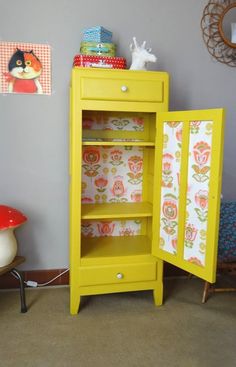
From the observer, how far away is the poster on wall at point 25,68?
217 cm

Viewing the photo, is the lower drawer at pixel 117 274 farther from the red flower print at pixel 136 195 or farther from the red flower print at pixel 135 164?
the red flower print at pixel 135 164

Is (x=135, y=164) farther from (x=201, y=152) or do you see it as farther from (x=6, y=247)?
(x=6, y=247)

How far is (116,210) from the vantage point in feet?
7.24

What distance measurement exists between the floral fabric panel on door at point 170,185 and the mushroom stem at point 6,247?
89 centimetres

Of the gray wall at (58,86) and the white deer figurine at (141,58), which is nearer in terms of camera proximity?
the white deer figurine at (141,58)

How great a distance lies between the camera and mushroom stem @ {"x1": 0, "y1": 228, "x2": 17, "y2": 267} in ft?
6.66

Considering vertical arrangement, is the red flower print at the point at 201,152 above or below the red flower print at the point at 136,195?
above

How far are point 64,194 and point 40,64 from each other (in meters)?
0.85

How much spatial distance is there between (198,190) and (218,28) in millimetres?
1272

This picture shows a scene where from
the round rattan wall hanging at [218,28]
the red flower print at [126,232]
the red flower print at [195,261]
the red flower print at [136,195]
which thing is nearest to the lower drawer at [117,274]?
the red flower print at [195,261]

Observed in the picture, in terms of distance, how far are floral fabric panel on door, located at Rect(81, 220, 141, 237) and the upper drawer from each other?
0.90m

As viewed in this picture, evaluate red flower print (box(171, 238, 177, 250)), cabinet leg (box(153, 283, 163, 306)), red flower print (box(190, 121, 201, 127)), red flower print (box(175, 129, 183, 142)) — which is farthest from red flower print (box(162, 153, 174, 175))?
cabinet leg (box(153, 283, 163, 306))

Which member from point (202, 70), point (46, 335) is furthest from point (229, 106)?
point (46, 335)

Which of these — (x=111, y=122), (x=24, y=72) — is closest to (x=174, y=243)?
(x=111, y=122)
